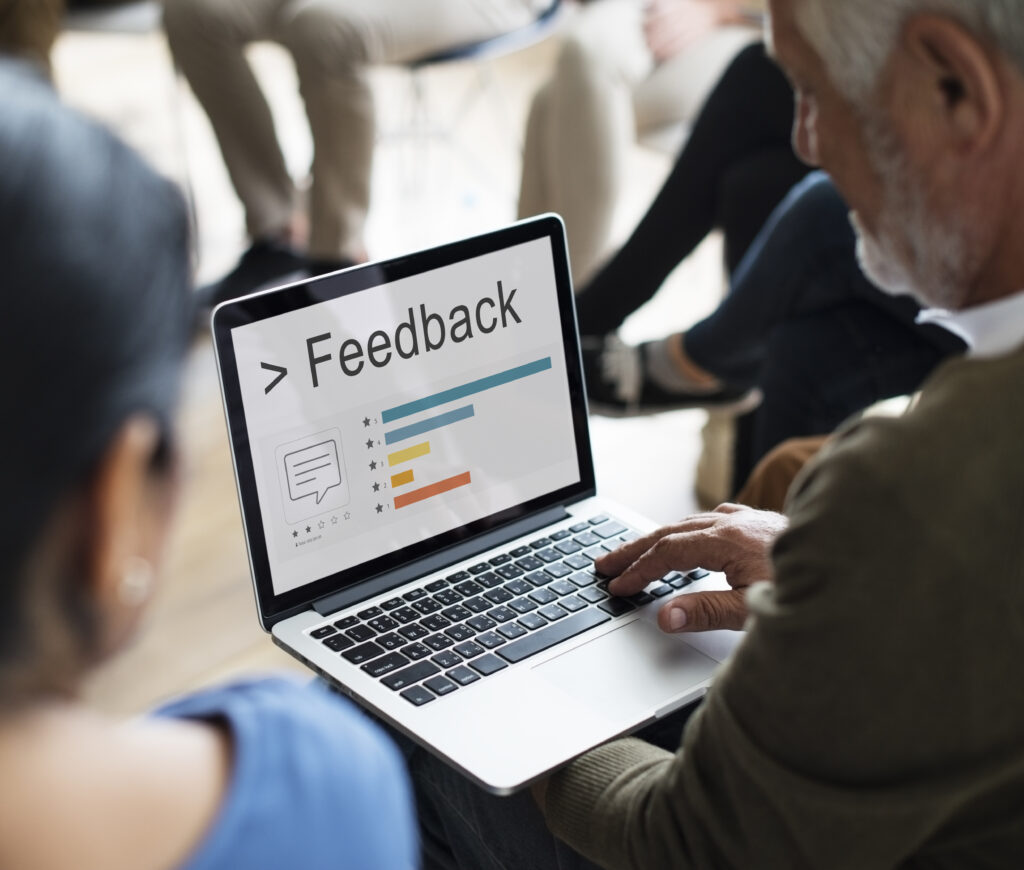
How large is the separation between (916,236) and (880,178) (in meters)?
0.04

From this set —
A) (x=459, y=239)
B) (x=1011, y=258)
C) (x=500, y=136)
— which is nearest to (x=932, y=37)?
(x=1011, y=258)

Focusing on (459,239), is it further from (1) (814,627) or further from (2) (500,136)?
(2) (500,136)

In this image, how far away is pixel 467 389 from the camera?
1.11 metres

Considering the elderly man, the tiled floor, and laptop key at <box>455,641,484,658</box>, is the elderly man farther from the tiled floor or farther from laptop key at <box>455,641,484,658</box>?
the tiled floor

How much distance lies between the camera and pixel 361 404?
106cm

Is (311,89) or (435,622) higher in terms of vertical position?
(311,89)

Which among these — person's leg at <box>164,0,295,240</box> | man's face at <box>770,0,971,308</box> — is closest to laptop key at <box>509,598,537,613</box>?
man's face at <box>770,0,971,308</box>

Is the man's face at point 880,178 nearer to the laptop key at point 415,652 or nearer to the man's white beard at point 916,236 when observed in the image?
the man's white beard at point 916,236

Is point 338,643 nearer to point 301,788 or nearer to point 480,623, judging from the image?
point 480,623

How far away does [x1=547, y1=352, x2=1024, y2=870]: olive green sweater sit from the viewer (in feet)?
2.19

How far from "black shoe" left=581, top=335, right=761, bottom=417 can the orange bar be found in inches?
35.7

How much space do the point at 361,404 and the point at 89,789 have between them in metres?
0.60

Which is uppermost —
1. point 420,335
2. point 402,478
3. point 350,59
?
point 350,59

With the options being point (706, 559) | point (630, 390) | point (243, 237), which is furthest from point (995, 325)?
point (243, 237)
